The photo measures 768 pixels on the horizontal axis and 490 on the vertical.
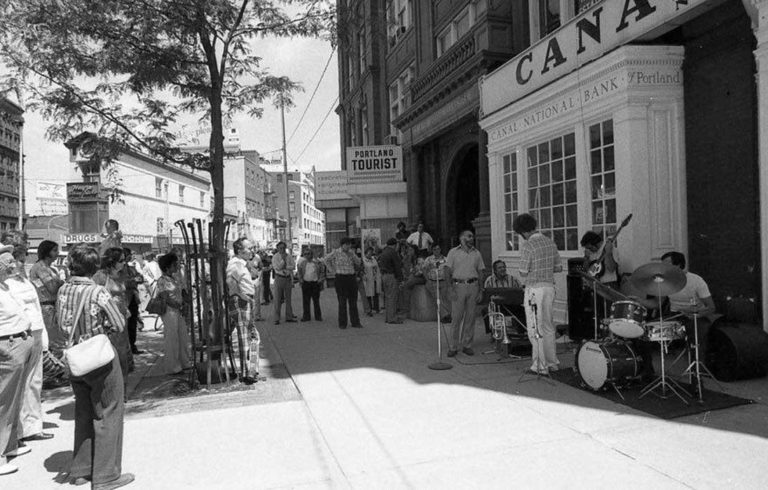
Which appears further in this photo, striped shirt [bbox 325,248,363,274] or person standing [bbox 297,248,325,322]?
A: person standing [bbox 297,248,325,322]

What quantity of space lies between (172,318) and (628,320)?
5.54 metres

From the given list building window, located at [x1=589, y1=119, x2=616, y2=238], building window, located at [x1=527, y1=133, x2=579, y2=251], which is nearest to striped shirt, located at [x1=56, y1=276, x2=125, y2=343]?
building window, located at [x1=589, y1=119, x2=616, y2=238]

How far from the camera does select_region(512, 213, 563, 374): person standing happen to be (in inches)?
238

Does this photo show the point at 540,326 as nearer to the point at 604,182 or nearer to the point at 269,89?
the point at 604,182

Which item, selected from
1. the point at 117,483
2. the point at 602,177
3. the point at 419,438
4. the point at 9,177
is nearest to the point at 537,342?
the point at 419,438

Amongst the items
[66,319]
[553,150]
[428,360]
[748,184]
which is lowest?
[428,360]

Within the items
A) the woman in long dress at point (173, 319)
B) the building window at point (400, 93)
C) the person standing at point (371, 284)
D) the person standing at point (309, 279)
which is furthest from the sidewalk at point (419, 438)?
the building window at point (400, 93)

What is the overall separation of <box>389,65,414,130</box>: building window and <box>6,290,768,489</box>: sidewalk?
13854 millimetres

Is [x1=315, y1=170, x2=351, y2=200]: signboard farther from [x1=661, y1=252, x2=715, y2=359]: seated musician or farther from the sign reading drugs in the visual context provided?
[x1=661, y1=252, x2=715, y2=359]: seated musician

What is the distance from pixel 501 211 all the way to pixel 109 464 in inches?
335

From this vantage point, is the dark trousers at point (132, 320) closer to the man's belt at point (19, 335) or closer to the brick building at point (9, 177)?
the man's belt at point (19, 335)

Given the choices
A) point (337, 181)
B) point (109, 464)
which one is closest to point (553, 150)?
point (109, 464)

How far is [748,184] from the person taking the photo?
621 centimetres

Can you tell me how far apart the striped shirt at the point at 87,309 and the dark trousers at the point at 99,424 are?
0.86 feet
